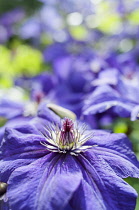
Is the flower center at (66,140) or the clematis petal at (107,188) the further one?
the flower center at (66,140)

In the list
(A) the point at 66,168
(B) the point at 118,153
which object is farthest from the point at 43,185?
(B) the point at 118,153

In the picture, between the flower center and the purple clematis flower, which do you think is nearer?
the purple clematis flower

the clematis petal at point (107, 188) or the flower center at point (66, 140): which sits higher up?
the flower center at point (66, 140)

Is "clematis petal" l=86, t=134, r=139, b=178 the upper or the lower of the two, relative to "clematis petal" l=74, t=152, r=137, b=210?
upper

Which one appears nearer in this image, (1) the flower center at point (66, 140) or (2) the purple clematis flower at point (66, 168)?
(2) the purple clematis flower at point (66, 168)

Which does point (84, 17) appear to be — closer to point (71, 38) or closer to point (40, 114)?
point (71, 38)

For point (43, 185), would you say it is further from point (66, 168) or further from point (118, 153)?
point (118, 153)

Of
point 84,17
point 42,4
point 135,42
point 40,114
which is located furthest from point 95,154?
point 42,4

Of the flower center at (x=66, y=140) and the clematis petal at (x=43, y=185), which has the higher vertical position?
the flower center at (x=66, y=140)
